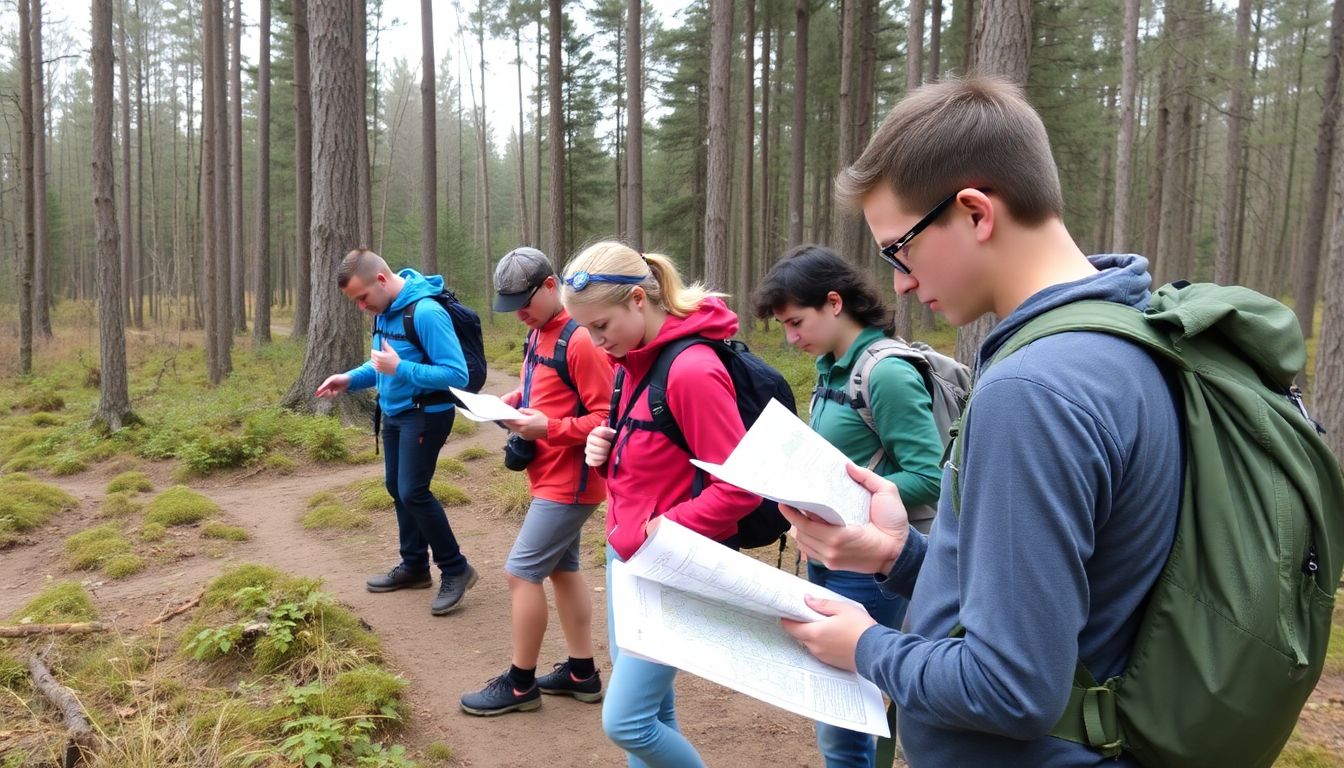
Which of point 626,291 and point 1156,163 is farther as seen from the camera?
point 1156,163

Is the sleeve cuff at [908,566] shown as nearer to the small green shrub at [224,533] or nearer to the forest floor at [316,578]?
the forest floor at [316,578]

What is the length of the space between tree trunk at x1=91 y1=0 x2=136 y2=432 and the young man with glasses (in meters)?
11.6

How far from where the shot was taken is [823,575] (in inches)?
113

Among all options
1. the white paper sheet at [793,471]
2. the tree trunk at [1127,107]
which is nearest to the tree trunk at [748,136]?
the tree trunk at [1127,107]

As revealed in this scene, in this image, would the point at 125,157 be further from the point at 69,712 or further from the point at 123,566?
the point at 69,712

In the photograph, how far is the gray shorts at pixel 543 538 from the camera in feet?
11.6

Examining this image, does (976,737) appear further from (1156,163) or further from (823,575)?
(1156,163)

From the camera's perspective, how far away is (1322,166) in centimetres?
1522

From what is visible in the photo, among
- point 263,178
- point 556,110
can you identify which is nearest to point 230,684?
point 556,110

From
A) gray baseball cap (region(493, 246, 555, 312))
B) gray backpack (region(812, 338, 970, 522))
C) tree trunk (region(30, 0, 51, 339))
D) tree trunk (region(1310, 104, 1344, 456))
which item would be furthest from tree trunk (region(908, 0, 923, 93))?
tree trunk (region(30, 0, 51, 339))

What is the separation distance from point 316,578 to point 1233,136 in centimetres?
2060

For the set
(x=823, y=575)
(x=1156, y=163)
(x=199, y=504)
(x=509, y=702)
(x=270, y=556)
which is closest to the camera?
(x=823, y=575)

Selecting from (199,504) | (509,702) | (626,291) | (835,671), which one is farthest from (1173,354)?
(199,504)

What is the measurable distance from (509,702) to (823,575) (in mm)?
1770
